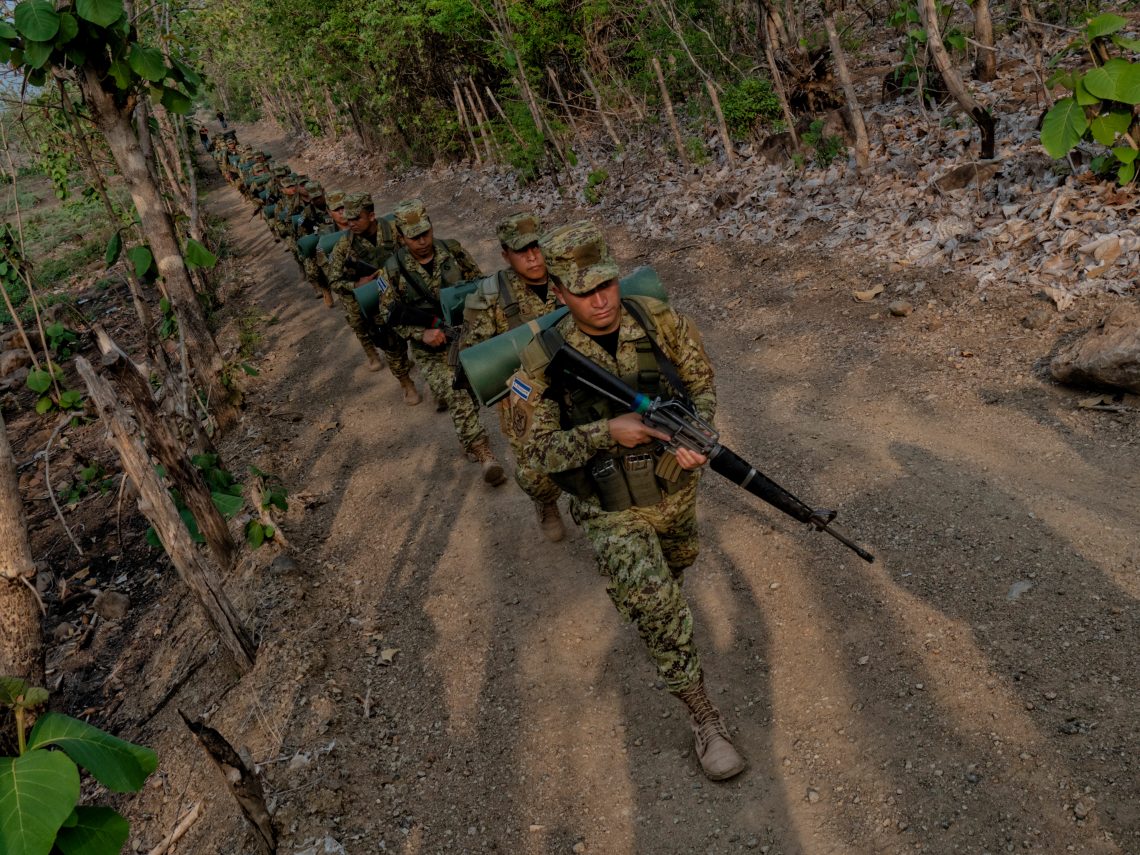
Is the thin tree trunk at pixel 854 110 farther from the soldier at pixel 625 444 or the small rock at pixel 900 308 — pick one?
the soldier at pixel 625 444

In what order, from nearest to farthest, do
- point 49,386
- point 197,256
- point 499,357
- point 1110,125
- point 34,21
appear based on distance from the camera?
point 499,357 → point 34,21 → point 1110,125 → point 197,256 → point 49,386

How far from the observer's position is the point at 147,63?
5.47 m

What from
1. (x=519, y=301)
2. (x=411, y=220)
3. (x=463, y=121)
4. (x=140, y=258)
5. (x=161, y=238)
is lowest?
(x=519, y=301)

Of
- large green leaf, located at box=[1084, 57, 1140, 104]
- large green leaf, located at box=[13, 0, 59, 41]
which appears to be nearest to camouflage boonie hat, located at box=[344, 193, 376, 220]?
large green leaf, located at box=[13, 0, 59, 41]

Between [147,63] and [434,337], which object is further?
[434,337]

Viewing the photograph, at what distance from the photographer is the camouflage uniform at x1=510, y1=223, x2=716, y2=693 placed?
10.4ft

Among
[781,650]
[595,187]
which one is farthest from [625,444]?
[595,187]

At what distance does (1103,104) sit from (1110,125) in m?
0.17

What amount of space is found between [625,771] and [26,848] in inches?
89.2

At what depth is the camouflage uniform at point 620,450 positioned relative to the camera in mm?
3156

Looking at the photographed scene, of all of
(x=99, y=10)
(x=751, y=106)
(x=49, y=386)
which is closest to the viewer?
(x=99, y=10)

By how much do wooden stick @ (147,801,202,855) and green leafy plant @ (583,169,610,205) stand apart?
33.7 feet

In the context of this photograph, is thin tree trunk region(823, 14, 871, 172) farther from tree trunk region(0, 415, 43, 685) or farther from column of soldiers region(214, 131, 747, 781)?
tree trunk region(0, 415, 43, 685)

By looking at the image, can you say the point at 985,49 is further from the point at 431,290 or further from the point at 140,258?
the point at 140,258
